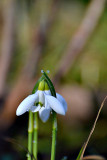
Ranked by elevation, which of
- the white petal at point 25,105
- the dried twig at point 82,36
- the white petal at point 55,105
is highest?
the dried twig at point 82,36

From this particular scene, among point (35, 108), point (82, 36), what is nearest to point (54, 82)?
point (82, 36)

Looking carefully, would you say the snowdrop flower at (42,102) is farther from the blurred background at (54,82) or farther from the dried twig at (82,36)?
the dried twig at (82,36)

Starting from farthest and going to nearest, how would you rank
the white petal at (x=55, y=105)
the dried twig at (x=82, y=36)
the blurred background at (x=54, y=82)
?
the dried twig at (x=82, y=36) → the blurred background at (x=54, y=82) → the white petal at (x=55, y=105)

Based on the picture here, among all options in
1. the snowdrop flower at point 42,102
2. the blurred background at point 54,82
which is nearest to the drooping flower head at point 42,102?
the snowdrop flower at point 42,102

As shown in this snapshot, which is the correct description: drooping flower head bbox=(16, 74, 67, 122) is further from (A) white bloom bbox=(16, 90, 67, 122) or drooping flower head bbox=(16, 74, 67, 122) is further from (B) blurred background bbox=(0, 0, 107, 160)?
(B) blurred background bbox=(0, 0, 107, 160)

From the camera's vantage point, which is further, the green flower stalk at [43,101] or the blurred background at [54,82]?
the blurred background at [54,82]

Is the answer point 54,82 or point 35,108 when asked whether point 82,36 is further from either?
point 35,108

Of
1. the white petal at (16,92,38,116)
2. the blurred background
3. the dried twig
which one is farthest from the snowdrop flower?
the dried twig

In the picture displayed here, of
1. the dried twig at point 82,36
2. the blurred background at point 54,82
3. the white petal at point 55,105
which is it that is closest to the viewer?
the white petal at point 55,105
